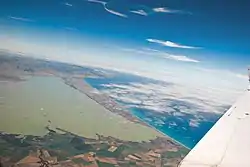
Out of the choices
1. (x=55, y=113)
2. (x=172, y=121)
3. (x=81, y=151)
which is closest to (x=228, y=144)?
(x=172, y=121)

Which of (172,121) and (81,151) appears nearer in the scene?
(172,121)

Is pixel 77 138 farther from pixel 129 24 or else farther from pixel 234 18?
pixel 234 18

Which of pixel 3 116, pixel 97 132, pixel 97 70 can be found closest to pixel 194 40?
pixel 97 70

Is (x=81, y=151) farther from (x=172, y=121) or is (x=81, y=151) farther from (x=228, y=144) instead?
(x=228, y=144)

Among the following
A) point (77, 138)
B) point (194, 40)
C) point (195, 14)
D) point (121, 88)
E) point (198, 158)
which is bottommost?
point (77, 138)

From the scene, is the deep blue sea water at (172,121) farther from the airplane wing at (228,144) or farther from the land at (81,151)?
the airplane wing at (228,144)

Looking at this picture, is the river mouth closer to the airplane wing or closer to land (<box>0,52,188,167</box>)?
land (<box>0,52,188,167</box>)
